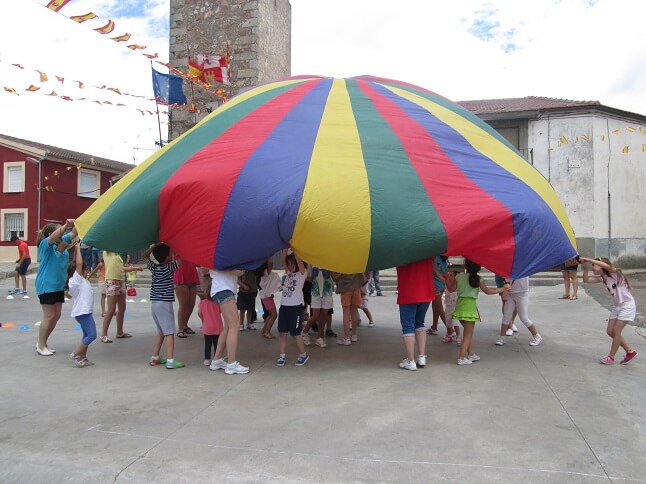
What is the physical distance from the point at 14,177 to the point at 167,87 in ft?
40.3

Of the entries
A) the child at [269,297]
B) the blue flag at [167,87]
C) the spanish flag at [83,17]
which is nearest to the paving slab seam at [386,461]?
the child at [269,297]

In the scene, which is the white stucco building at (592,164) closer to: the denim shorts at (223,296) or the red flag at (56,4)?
the red flag at (56,4)

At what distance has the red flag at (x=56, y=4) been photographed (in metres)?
6.90

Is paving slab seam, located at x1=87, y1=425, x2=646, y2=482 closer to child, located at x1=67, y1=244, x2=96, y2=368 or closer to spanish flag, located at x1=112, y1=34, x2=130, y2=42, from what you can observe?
child, located at x1=67, y1=244, x2=96, y2=368

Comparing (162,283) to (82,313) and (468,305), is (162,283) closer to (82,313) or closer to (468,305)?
(82,313)

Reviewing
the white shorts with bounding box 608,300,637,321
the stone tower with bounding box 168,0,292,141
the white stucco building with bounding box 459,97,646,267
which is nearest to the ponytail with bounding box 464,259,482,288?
the white shorts with bounding box 608,300,637,321

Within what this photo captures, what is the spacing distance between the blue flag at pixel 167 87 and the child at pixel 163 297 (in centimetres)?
1277

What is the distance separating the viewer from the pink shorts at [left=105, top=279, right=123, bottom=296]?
7.22 metres

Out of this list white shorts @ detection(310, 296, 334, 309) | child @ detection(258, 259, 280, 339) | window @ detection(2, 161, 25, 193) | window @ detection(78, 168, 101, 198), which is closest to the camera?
white shorts @ detection(310, 296, 334, 309)

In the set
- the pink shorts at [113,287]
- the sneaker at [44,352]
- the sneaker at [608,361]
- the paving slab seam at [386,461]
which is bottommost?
the paving slab seam at [386,461]

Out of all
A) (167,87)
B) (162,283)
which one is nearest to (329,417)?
(162,283)

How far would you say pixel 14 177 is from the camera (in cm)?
2623

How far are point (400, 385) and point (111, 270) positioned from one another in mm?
4187

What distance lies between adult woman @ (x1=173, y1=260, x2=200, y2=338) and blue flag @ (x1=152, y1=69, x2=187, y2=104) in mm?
11434
